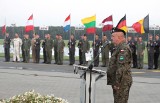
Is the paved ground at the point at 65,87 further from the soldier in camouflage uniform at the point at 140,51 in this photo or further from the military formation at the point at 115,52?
the soldier in camouflage uniform at the point at 140,51

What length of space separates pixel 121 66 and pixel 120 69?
0.16 feet

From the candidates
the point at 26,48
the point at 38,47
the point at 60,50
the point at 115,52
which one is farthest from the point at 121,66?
the point at 26,48

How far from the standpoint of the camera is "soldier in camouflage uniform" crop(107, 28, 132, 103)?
6453mm

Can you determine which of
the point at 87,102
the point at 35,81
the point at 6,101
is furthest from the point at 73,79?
the point at 6,101

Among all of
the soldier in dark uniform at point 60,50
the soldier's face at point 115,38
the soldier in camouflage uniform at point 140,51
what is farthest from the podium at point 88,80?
the soldier in dark uniform at point 60,50

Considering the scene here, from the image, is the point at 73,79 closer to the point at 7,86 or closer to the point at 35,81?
the point at 35,81

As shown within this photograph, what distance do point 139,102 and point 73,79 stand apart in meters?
5.83

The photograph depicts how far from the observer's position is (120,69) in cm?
644

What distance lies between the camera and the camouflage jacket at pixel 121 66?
21.2 ft

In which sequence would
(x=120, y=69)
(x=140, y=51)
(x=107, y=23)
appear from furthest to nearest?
(x=107, y=23), (x=140, y=51), (x=120, y=69)

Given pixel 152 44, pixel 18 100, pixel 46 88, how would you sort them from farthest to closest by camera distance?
pixel 152 44
pixel 46 88
pixel 18 100

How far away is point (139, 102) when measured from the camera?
10742mm

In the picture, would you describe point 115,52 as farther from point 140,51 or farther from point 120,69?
point 140,51

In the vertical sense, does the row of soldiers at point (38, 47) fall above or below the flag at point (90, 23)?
below
